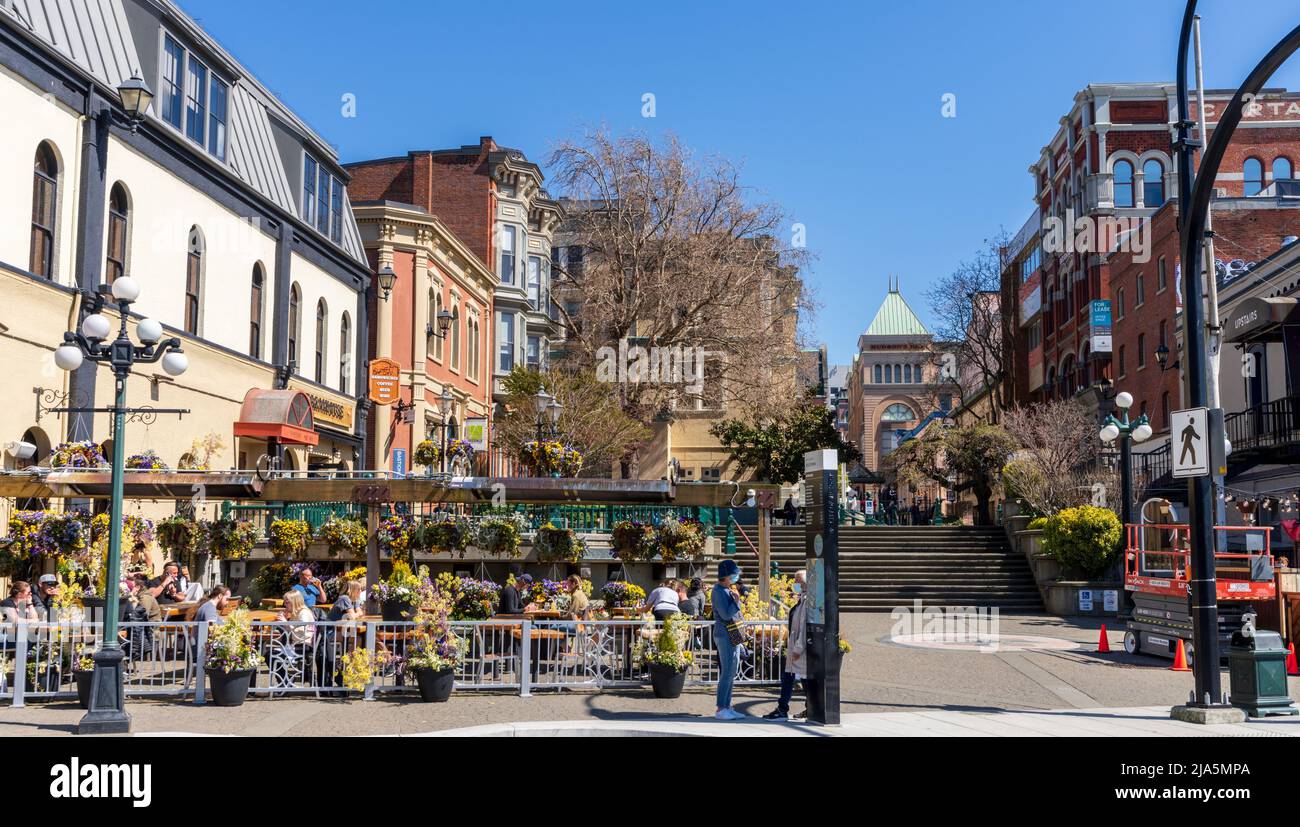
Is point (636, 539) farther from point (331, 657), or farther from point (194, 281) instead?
point (194, 281)

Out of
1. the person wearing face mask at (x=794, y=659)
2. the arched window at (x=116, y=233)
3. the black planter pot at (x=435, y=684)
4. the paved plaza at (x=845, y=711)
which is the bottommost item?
the paved plaza at (x=845, y=711)

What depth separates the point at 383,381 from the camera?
36.0 m

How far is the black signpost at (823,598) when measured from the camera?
11391 mm

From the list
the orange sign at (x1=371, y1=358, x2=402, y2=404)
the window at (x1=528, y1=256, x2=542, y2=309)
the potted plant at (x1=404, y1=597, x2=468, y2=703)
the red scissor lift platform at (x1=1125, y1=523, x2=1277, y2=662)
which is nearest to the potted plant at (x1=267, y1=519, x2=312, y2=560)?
the potted plant at (x1=404, y1=597, x2=468, y2=703)

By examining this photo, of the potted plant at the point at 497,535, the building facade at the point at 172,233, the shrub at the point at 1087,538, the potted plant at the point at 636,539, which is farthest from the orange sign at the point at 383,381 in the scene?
the shrub at the point at 1087,538

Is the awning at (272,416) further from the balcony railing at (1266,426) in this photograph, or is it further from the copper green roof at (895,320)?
the copper green roof at (895,320)

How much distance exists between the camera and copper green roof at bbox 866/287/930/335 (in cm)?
12156

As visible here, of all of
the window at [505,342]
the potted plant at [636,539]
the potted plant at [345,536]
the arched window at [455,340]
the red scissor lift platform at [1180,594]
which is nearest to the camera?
the red scissor lift platform at [1180,594]

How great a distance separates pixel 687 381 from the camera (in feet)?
129

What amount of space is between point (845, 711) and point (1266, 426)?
849 inches

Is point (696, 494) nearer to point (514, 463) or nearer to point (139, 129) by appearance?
point (139, 129)

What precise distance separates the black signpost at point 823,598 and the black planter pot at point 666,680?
2.31m
